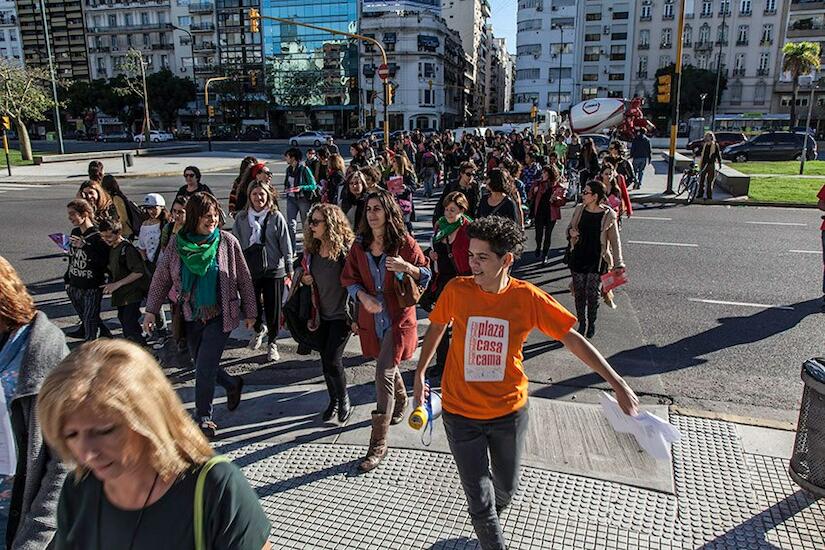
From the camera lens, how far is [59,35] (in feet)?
288

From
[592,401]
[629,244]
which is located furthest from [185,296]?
[629,244]

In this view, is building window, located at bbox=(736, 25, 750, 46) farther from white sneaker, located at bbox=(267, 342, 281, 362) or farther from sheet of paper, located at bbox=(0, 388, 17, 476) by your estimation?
sheet of paper, located at bbox=(0, 388, 17, 476)

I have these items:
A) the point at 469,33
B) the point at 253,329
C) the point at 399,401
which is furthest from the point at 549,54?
the point at 253,329

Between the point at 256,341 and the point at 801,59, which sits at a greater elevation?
the point at 801,59

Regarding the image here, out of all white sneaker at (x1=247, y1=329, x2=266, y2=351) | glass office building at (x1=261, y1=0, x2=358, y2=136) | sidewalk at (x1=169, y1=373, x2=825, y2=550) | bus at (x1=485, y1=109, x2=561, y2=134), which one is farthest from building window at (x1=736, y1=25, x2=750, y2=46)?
white sneaker at (x1=247, y1=329, x2=266, y2=351)

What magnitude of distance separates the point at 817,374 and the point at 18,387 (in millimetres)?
3977

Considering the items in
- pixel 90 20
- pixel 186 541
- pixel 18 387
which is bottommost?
pixel 186 541

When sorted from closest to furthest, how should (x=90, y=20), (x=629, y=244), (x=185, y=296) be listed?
(x=185, y=296), (x=629, y=244), (x=90, y=20)

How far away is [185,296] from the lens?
171 inches

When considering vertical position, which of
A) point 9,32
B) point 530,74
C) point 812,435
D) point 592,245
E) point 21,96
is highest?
point 9,32

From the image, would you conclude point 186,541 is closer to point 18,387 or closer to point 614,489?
point 18,387

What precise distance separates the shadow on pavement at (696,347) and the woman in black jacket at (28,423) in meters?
3.94

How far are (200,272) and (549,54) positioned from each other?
86242 mm

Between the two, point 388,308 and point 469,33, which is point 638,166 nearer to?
Result: point 388,308
